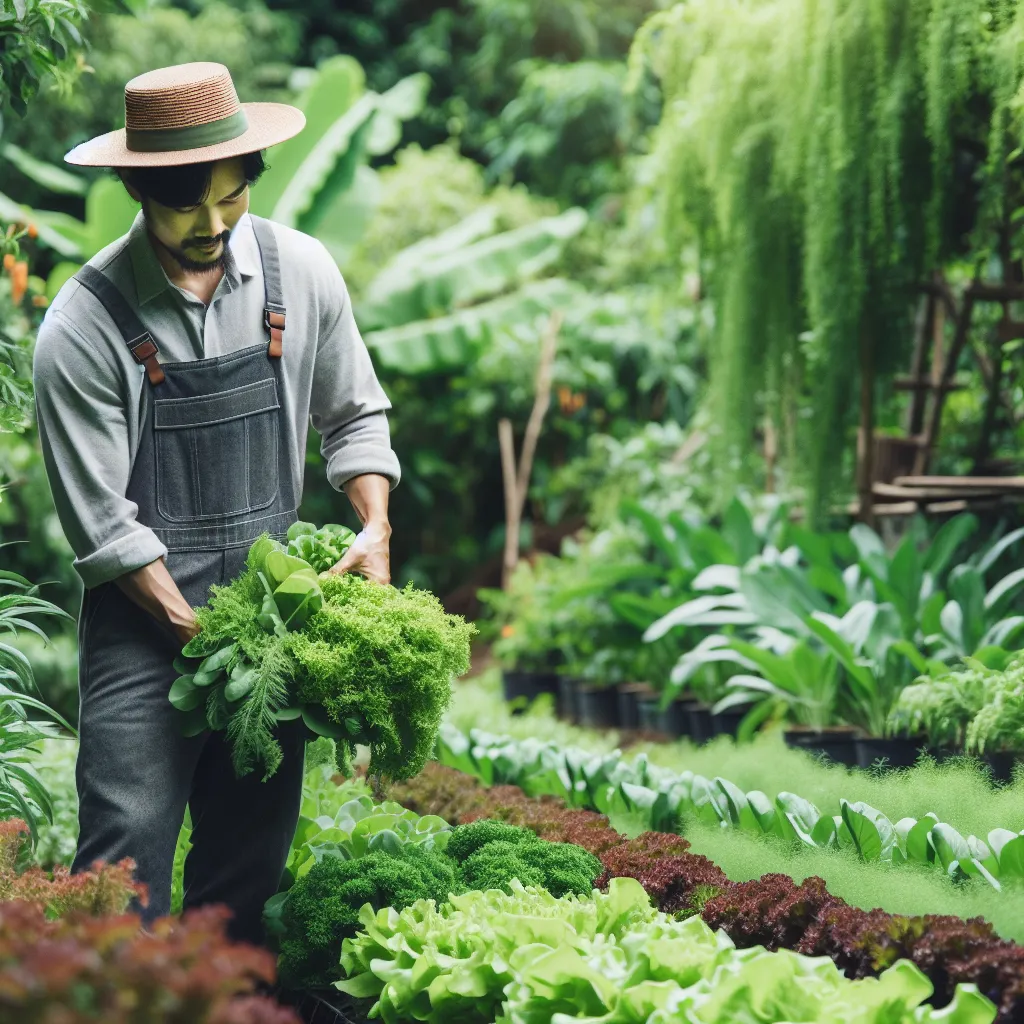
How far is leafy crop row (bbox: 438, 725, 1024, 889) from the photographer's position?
2.50 meters

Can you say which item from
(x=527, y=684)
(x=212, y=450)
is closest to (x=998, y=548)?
(x=527, y=684)

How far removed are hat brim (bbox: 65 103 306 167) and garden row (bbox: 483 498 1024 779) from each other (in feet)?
7.83

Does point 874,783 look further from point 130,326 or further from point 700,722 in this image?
point 700,722

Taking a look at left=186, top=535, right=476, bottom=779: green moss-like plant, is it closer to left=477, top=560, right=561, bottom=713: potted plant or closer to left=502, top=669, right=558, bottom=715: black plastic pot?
left=477, top=560, right=561, bottom=713: potted plant

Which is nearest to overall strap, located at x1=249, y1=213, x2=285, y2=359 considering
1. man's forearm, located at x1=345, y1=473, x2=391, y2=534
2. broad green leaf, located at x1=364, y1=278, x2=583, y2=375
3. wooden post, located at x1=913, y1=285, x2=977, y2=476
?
man's forearm, located at x1=345, y1=473, x2=391, y2=534

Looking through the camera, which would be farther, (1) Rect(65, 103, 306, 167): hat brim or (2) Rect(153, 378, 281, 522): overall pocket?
(2) Rect(153, 378, 281, 522): overall pocket

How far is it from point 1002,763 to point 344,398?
2.13m

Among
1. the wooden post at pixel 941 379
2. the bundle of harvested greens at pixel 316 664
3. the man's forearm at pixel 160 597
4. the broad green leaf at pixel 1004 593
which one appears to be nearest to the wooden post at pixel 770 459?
the wooden post at pixel 941 379

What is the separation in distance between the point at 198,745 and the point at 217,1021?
1343mm

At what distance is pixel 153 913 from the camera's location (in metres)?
2.47

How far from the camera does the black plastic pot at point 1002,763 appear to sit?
3391mm

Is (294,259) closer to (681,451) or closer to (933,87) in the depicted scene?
(933,87)

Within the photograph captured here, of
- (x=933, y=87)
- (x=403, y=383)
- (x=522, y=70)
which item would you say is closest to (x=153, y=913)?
(x=933, y=87)

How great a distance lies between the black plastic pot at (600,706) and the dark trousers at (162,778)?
12.7 ft
